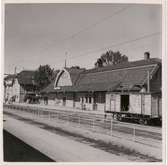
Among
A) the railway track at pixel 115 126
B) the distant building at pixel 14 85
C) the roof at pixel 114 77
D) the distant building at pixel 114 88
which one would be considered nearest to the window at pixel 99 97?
the distant building at pixel 114 88

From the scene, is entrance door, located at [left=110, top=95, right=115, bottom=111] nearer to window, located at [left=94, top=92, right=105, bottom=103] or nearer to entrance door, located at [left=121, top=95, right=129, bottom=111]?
entrance door, located at [left=121, top=95, right=129, bottom=111]

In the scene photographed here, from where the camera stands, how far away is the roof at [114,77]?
992cm

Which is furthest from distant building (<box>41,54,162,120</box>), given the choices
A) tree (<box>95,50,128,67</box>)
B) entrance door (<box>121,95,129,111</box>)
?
tree (<box>95,50,128,67</box>)

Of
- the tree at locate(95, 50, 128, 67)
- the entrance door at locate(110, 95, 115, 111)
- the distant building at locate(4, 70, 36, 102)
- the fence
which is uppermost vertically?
the tree at locate(95, 50, 128, 67)

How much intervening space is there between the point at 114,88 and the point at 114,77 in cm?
92

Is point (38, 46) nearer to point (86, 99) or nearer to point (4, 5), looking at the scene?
point (4, 5)

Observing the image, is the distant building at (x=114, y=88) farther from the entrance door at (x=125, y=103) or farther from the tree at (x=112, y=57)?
the tree at (x=112, y=57)

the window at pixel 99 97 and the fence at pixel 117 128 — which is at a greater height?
the window at pixel 99 97

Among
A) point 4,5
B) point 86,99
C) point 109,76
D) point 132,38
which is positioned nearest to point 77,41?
point 132,38

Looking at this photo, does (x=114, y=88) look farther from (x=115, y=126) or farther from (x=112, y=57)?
(x=115, y=126)

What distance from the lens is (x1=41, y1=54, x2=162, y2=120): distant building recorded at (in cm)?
795

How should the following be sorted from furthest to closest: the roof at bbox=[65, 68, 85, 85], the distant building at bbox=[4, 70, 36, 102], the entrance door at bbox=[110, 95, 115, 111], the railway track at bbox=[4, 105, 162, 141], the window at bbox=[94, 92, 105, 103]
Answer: the roof at bbox=[65, 68, 85, 85]
the window at bbox=[94, 92, 105, 103]
the entrance door at bbox=[110, 95, 115, 111]
the railway track at bbox=[4, 105, 162, 141]
the distant building at bbox=[4, 70, 36, 102]

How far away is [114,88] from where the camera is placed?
12.2 metres

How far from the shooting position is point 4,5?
13.2 feet
